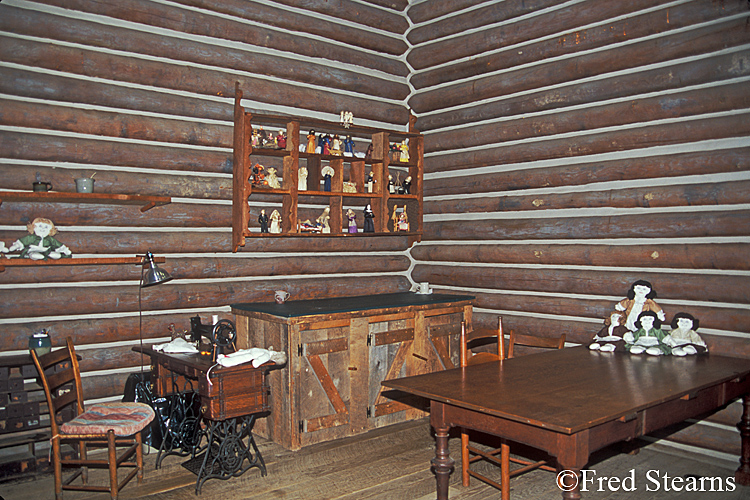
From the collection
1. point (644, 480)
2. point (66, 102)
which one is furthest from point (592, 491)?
point (66, 102)

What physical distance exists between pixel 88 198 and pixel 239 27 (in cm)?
A: 248

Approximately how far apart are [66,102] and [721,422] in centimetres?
646

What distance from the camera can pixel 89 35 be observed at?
543cm

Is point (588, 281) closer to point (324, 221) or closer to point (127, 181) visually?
point (324, 221)

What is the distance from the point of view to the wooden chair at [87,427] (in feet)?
14.1

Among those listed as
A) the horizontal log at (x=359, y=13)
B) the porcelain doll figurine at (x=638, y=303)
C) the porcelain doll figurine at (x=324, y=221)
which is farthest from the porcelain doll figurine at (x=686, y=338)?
the horizontal log at (x=359, y=13)

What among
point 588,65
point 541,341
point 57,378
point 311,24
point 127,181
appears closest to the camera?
point 57,378

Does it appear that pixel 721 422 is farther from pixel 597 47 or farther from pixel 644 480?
pixel 597 47

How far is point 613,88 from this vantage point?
5789 mm

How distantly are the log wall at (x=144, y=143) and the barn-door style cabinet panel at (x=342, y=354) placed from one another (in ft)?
2.11

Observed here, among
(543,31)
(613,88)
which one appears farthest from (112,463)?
(543,31)

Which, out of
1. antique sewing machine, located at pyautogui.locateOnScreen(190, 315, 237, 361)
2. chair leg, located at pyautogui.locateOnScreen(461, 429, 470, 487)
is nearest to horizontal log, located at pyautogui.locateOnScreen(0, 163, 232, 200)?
antique sewing machine, located at pyautogui.locateOnScreen(190, 315, 237, 361)

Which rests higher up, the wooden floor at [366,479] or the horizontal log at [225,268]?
the horizontal log at [225,268]

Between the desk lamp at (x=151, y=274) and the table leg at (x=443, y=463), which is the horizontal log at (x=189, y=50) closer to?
the desk lamp at (x=151, y=274)
